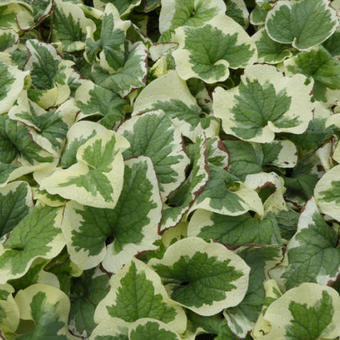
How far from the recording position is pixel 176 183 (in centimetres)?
99

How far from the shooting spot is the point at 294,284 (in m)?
0.92

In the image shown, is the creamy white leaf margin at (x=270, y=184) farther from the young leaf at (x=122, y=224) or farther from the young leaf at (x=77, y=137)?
the young leaf at (x=77, y=137)

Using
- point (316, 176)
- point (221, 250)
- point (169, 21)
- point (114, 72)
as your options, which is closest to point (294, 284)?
point (221, 250)

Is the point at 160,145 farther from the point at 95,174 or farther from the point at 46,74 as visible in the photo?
the point at 46,74

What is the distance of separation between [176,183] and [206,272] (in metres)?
0.19

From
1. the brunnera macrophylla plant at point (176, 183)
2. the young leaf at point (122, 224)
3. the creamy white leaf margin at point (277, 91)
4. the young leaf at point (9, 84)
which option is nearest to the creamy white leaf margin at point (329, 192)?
the brunnera macrophylla plant at point (176, 183)

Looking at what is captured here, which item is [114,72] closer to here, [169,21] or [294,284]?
[169,21]

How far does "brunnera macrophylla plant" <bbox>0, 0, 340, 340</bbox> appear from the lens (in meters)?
0.88

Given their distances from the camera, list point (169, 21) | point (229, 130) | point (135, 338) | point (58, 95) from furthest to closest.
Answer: point (169, 21)
point (58, 95)
point (229, 130)
point (135, 338)

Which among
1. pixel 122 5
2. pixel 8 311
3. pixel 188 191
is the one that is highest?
pixel 122 5

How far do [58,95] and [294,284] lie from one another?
67 centimetres

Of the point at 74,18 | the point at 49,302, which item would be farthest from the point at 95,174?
the point at 74,18

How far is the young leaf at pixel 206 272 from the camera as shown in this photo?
88 centimetres

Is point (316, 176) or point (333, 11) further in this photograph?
point (333, 11)
